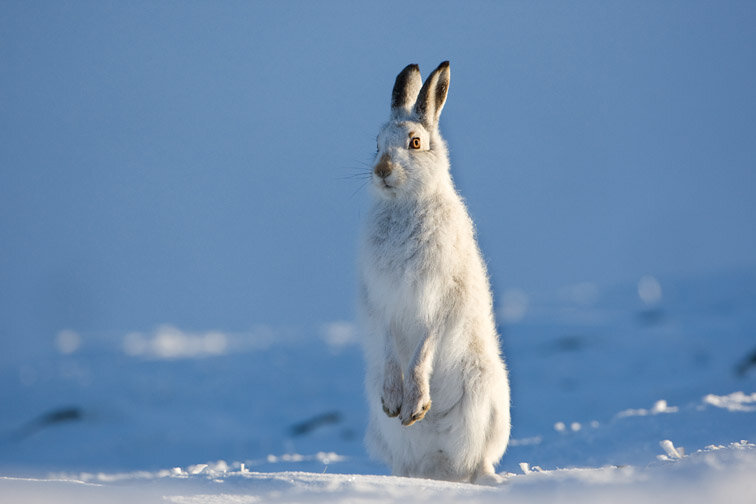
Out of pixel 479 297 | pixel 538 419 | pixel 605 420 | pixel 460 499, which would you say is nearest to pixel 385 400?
pixel 479 297

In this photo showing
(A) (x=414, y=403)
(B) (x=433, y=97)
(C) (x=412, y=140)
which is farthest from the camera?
(B) (x=433, y=97)

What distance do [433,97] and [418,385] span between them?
1.86 metres

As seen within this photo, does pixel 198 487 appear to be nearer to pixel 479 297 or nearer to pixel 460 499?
pixel 460 499

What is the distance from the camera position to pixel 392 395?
176 inches

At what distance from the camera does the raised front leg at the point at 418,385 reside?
439cm

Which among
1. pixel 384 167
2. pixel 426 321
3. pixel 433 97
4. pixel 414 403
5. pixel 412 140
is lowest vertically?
pixel 414 403

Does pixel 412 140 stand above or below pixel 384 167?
above

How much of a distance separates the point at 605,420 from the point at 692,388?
1.76 metres

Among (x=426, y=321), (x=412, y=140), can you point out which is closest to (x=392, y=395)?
(x=426, y=321)

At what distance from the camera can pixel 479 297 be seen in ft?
15.2

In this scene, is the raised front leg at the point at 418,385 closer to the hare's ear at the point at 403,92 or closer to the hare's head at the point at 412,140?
the hare's head at the point at 412,140

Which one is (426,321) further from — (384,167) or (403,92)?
(403,92)

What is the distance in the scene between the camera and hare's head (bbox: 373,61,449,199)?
4.52m

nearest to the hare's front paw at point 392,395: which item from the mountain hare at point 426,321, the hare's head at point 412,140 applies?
the mountain hare at point 426,321
